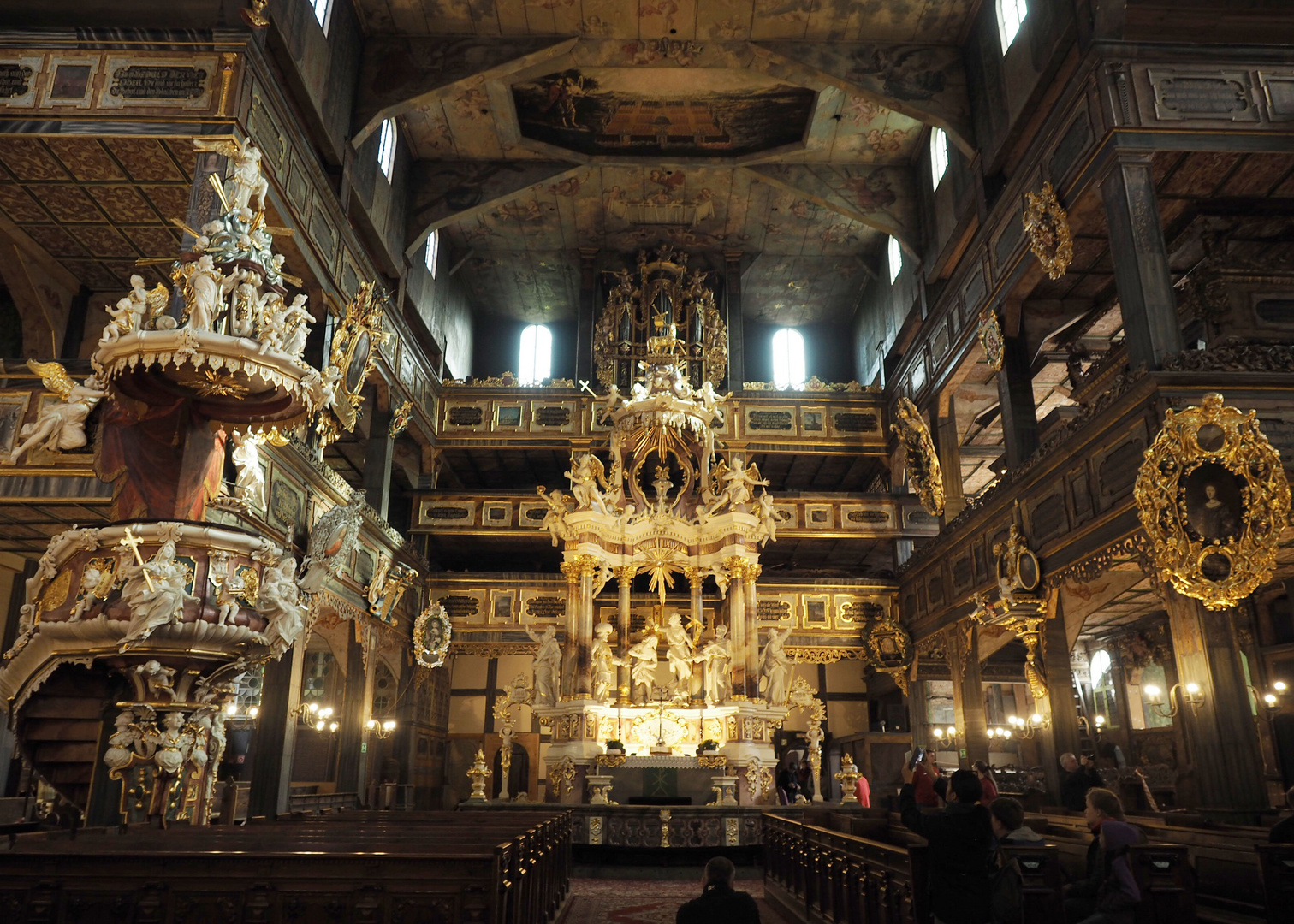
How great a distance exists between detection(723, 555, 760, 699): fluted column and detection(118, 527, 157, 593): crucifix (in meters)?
10.7

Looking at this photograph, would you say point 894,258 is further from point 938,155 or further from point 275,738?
point 275,738

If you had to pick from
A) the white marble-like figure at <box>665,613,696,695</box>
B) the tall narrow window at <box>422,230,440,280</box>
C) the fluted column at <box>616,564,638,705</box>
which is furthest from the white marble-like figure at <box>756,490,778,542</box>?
the tall narrow window at <box>422,230,440,280</box>

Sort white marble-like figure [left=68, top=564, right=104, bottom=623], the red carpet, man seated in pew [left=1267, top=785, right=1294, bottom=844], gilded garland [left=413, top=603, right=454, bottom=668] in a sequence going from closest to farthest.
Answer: man seated in pew [left=1267, top=785, right=1294, bottom=844]
white marble-like figure [left=68, top=564, right=104, bottom=623]
the red carpet
gilded garland [left=413, top=603, right=454, bottom=668]

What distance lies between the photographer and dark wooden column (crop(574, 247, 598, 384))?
2212 cm

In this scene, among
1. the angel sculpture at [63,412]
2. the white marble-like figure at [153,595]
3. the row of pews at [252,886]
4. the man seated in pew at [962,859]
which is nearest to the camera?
the man seated in pew at [962,859]

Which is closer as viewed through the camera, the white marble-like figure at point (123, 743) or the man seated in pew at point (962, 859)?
the man seated in pew at point (962, 859)

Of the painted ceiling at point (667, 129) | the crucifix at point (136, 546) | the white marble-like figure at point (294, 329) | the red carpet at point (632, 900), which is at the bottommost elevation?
the red carpet at point (632, 900)

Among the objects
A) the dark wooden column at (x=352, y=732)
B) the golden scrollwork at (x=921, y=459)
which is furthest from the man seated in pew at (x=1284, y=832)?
the dark wooden column at (x=352, y=732)

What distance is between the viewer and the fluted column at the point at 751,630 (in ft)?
54.3

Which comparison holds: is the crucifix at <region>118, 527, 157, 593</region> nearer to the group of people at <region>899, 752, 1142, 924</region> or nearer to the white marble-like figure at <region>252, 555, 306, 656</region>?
the white marble-like figure at <region>252, 555, 306, 656</region>

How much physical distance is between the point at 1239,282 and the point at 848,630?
10.2 metres

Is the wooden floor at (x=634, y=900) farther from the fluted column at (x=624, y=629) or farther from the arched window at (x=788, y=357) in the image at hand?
the arched window at (x=788, y=357)

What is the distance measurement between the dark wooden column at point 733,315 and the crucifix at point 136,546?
15.0m

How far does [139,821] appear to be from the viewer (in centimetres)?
848
